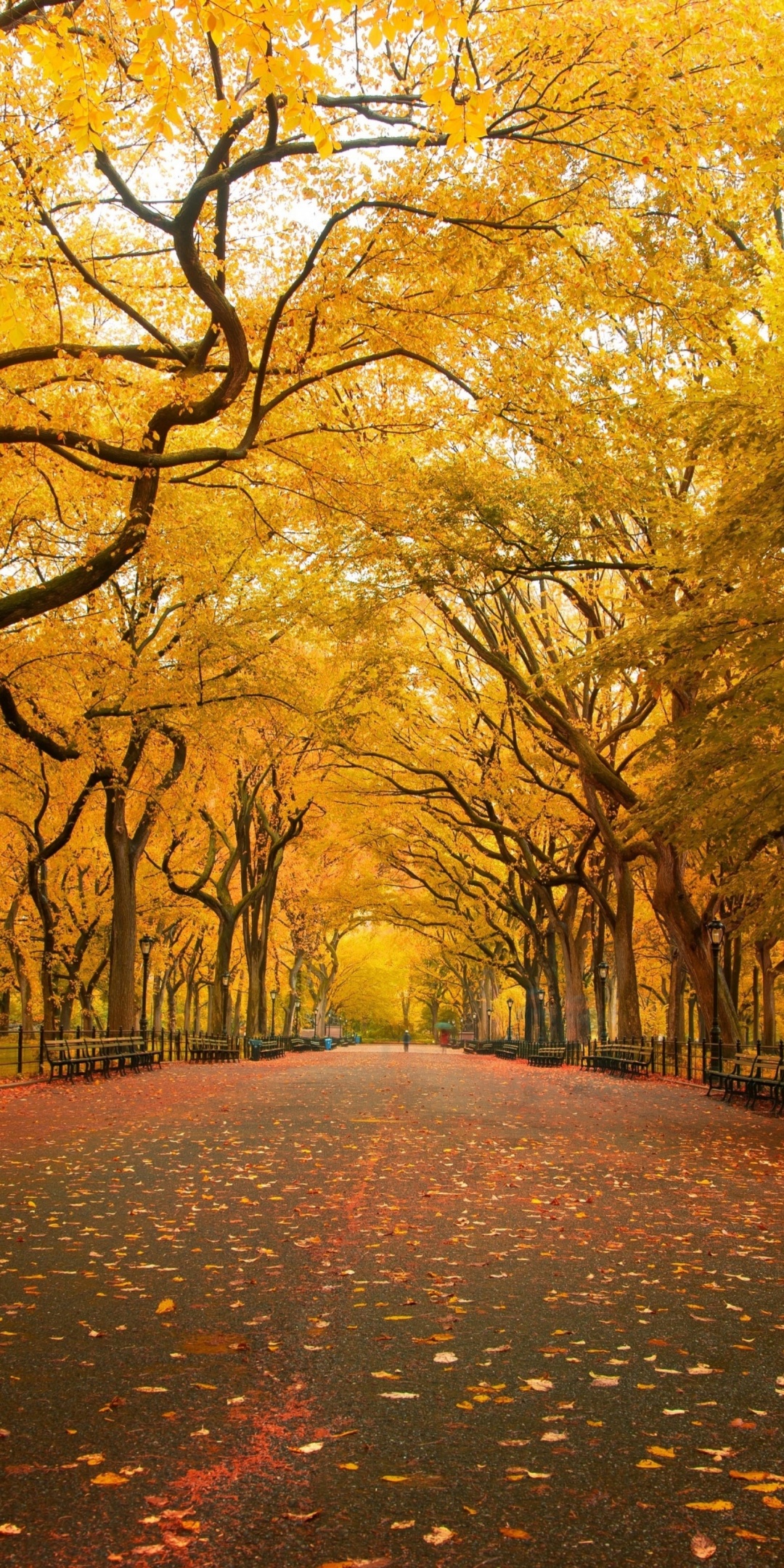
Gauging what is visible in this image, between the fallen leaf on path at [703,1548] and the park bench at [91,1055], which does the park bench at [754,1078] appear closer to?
the park bench at [91,1055]

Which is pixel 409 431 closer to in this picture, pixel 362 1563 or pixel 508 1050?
pixel 362 1563

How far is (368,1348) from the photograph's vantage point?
195 inches

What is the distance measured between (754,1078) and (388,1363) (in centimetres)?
1378

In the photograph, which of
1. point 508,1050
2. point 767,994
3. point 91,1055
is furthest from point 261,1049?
point 767,994

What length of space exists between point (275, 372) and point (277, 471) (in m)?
6.19

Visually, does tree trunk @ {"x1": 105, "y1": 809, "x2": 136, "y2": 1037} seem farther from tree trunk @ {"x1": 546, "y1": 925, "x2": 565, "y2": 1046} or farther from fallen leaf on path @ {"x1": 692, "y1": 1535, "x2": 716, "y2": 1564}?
fallen leaf on path @ {"x1": 692, "y1": 1535, "x2": 716, "y2": 1564}

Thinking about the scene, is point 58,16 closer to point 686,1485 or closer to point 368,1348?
point 368,1348

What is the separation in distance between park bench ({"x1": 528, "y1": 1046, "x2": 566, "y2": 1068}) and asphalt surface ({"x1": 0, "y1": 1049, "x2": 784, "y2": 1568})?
65.7 feet

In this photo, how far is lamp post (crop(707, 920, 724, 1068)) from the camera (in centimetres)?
2114

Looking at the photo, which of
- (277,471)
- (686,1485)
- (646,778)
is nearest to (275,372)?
(277,471)

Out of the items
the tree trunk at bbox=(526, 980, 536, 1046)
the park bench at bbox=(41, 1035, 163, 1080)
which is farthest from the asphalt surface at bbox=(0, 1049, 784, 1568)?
the tree trunk at bbox=(526, 980, 536, 1046)

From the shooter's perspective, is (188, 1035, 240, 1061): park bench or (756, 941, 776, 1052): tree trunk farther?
(188, 1035, 240, 1061): park bench

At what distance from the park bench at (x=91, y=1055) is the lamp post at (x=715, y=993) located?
11437 millimetres

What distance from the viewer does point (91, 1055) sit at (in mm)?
22078
